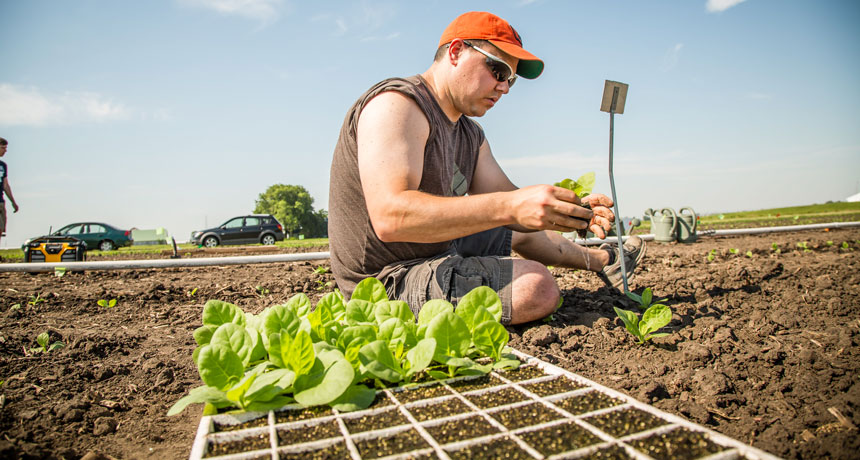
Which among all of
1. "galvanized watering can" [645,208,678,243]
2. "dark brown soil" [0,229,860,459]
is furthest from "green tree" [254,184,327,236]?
"dark brown soil" [0,229,860,459]

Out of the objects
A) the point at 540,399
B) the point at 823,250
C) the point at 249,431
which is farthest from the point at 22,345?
the point at 823,250

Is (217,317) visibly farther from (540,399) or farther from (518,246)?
(518,246)

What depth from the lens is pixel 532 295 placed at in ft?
7.05

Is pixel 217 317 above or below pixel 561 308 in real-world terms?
above

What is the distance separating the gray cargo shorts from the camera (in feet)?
7.01

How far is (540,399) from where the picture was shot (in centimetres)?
114

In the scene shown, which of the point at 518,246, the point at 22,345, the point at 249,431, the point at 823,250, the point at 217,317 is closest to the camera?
the point at 249,431

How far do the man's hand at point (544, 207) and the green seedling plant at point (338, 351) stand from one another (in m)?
0.38

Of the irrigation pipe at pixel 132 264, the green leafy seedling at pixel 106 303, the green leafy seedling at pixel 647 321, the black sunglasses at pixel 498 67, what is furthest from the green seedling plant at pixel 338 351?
the irrigation pipe at pixel 132 264

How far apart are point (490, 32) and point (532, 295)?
125 cm

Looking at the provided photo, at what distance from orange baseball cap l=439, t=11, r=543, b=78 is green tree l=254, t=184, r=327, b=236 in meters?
46.6

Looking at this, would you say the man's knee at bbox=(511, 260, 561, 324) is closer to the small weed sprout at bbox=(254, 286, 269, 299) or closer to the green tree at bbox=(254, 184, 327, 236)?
the small weed sprout at bbox=(254, 286, 269, 299)

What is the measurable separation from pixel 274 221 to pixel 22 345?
691 inches

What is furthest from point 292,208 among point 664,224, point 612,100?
point 612,100
